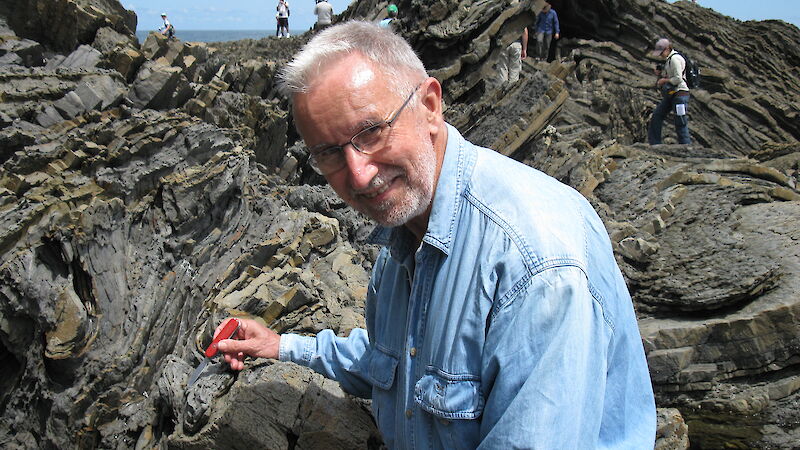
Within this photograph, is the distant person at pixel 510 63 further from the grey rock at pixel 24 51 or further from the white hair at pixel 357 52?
the white hair at pixel 357 52

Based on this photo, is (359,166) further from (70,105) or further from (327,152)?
(70,105)

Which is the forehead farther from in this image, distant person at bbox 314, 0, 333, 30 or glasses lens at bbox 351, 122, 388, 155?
distant person at bbox 314, 0, 333, 30

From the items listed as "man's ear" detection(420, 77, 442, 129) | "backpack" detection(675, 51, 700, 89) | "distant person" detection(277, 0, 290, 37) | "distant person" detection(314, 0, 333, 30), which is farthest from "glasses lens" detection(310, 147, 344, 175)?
"distant person" detection(277, 0, 290, 37)

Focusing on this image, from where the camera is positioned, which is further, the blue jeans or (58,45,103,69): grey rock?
the blue jeans

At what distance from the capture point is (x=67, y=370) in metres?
6.80

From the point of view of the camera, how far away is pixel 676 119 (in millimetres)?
15547

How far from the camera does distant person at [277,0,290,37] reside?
25375 millimetres

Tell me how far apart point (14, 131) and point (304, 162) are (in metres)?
8.47

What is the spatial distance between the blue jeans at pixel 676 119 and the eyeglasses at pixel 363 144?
48.1 feet

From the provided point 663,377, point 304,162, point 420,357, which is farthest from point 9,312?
point 304,162

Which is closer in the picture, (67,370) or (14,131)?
(67,370)

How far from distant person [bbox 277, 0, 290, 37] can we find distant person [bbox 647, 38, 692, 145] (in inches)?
631

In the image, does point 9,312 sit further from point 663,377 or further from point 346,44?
point 663,377

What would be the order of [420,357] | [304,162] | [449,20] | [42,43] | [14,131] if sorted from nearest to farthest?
[420,357]
[14,131]
[42,43]
[304,162]
[449,20]
